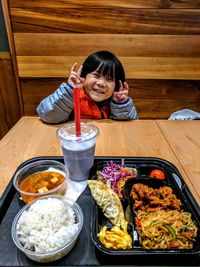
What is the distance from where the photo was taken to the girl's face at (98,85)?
1.50 meters

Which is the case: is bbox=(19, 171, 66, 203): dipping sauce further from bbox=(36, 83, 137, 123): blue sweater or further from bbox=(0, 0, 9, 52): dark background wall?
bbox=(0, 0, 9, 52): dark background wall

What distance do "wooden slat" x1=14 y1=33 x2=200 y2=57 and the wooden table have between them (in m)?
1.24

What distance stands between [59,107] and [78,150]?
2.28 feet

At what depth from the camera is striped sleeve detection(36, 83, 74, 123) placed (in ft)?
4.55

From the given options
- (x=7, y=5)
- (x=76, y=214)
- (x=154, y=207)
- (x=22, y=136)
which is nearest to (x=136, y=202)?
(x=154, y=207)

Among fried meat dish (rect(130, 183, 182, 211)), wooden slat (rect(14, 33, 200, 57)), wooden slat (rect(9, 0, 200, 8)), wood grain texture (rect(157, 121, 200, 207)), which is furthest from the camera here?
wooden slat (rect(14, 33, 200, 57))

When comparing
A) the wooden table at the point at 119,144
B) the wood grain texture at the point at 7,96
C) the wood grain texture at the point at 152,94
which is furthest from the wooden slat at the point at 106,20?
the wooden table at the point at 119,144

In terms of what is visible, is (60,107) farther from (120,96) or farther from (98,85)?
(120,96)

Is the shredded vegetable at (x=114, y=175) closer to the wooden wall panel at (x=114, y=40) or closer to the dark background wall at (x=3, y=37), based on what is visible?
the wooden wall panel at (x=114, y=40)

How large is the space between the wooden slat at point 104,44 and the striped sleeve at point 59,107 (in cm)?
112

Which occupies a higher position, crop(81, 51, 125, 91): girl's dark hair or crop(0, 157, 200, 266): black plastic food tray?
crop(81, 51, 125, 91): girl's dark hair

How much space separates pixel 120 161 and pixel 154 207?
0.28m

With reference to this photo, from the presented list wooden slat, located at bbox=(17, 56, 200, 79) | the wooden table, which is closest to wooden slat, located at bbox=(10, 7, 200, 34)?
wooden slat, located at bbox=(17, 56, 200, 79)

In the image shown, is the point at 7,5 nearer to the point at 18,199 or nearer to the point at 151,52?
the point at 151,52
